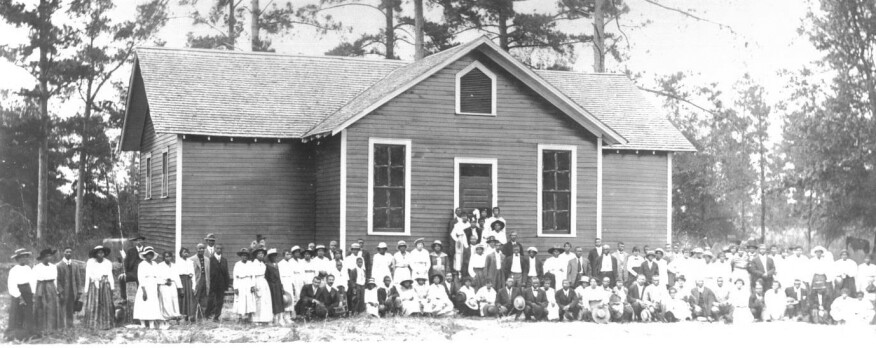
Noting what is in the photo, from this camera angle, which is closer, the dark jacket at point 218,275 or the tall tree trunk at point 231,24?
the dark jacket at point 218,275

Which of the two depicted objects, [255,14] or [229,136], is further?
[255,14]

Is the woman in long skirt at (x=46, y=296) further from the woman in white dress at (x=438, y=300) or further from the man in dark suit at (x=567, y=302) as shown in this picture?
the man in dark suit at (x=567, y=302)

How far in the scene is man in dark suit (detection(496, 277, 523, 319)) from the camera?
18.1 meters

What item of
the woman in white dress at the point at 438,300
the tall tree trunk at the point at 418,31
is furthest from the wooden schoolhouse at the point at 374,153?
the tall tree trunk at the point at 418,31

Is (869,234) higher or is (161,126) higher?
(161,126)

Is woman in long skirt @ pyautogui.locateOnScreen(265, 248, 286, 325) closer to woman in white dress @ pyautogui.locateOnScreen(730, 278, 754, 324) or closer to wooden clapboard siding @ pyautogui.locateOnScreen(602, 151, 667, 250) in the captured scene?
woman in white dress @ pyautogui.locateOnScreen(730, 278, 754, 324)

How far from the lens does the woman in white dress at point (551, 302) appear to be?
17875 millimetres

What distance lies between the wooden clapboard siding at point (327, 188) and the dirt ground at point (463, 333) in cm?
428

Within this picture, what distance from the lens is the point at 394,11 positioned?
34.6 m

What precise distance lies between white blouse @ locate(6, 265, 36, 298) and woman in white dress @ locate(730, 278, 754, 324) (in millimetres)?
12893

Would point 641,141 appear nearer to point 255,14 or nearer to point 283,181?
point 283,181

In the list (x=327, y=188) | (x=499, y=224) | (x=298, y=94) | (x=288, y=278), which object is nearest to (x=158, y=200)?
(x=298, y=94)

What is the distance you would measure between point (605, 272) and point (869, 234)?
1144 cm

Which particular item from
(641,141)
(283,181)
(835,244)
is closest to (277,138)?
(283,181)
